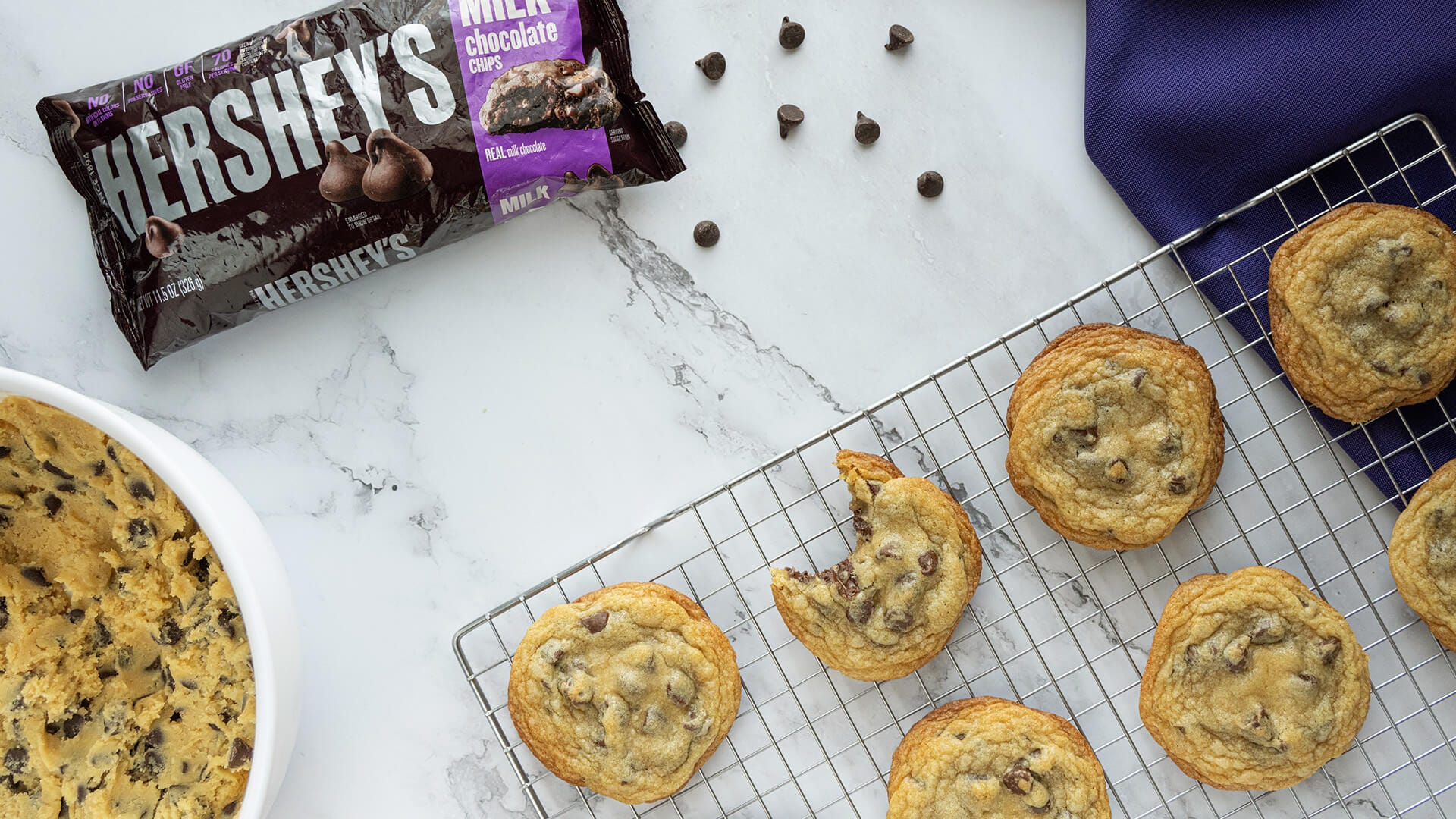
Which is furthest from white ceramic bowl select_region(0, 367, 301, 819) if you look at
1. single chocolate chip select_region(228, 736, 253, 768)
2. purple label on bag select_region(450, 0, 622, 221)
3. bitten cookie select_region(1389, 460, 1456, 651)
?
bitten cookie select_region(1389, 460, 1456, 651)

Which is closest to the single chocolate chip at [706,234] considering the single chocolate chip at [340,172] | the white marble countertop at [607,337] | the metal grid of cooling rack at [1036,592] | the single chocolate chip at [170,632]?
the white marble countertop at [607,337]

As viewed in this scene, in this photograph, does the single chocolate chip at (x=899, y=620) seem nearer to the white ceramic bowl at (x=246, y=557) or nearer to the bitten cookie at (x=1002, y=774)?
the bitten cookie at (x=1002, y=774)

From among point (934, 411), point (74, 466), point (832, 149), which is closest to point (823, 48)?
point (832, 149)

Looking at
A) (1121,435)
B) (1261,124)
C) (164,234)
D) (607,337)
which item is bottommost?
(1121,435)

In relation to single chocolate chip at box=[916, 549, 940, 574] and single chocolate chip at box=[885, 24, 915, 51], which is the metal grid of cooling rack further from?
single chocolate chip at box=[885, 24, 915, 51]

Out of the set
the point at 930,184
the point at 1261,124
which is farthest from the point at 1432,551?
the point at 930,184

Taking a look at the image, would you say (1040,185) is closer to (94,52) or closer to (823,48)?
(823,48)

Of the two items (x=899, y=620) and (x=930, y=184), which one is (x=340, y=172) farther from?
(x=899, y=620)

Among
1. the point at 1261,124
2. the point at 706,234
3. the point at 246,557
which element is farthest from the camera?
the point at 706,234
